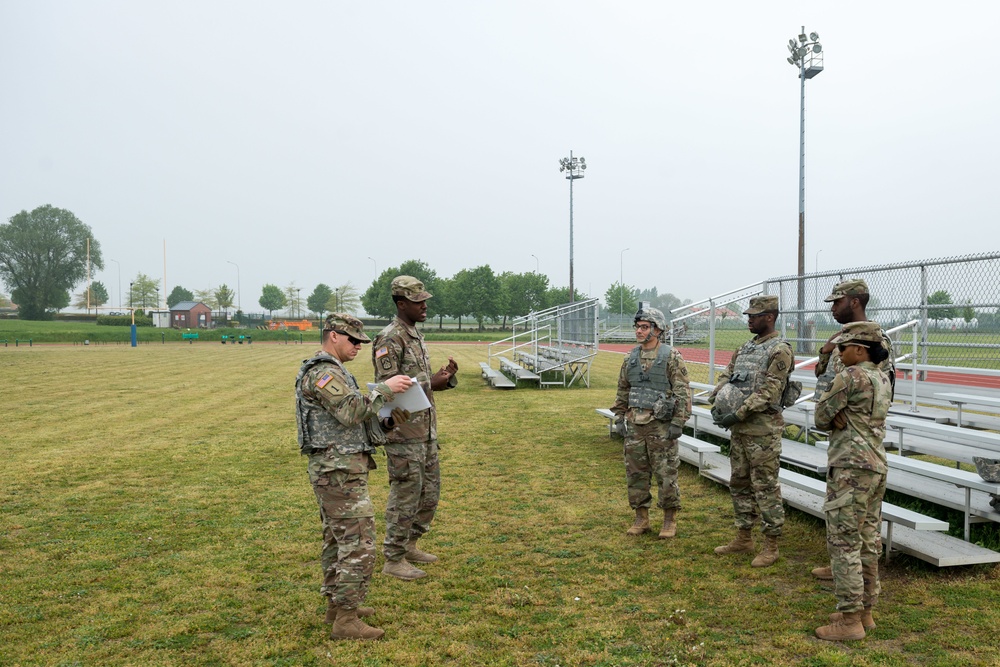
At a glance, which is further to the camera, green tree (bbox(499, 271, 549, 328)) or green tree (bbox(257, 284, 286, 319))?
green tree (bbox(257, 284, 286, 319))

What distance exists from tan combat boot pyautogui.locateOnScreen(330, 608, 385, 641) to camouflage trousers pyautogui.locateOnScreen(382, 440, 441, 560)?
1005mm

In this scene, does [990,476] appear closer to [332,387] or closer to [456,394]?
[332,387]

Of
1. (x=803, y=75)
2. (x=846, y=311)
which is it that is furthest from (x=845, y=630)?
(x=803, y=75)

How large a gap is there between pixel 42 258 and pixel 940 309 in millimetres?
111703

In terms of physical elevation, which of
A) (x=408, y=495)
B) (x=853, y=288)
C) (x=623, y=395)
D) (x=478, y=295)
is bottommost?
(x=408, y=495)

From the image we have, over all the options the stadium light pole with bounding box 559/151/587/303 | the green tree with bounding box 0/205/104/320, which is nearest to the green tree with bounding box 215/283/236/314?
the green tree with bounding box 0/205/104/320

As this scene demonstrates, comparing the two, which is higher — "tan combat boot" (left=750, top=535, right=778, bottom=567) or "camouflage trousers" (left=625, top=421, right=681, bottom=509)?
"camouflage trousers" (left=625, top=421, right=681, bottom=509)

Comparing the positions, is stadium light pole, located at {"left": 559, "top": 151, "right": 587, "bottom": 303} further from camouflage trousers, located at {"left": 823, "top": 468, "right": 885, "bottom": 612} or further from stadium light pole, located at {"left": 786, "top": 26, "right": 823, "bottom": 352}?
camouflage trousers, located at {"left": 823, "top": 468, "right": 885, "bottom": 612}

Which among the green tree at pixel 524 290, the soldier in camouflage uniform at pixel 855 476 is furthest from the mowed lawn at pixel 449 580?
the green tree at pixel 524 290

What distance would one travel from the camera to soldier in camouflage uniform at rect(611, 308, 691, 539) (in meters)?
5.67

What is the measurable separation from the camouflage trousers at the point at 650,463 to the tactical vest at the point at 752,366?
73 cm

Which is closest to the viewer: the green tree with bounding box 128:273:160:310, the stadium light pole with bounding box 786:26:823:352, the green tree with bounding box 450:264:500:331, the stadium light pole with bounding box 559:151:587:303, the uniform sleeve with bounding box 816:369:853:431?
the uniform sleeve with bounding box 816:369:853:431

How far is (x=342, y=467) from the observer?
3.87 meters

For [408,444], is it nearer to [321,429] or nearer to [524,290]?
[321,429]
